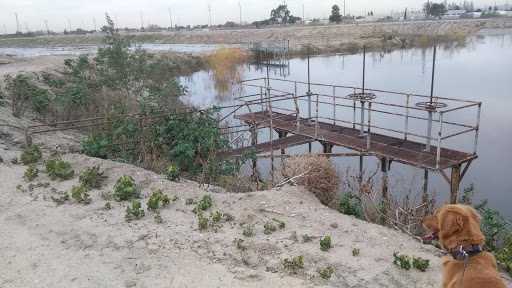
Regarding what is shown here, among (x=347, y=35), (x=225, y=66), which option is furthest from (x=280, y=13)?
(x=225, y=66)

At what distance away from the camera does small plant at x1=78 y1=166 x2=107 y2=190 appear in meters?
8.29

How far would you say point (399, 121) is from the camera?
21844mm

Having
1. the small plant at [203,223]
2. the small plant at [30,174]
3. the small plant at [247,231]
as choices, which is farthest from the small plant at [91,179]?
the small plant at [247,231]

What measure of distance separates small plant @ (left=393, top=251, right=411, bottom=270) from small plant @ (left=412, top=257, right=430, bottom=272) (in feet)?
0.24

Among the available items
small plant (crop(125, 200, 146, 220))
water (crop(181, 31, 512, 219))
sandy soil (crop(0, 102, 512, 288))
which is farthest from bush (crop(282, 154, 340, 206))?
small plant (crop(125, 200, 146, 220))

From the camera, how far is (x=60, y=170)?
28.5 ft

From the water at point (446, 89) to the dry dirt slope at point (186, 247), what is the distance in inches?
177

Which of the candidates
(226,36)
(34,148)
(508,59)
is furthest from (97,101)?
(226,36)

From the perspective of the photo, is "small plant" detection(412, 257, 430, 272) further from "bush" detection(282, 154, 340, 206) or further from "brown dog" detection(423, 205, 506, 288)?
"bush" detection(282, 154, 340, 206)

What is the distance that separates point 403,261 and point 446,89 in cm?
2374

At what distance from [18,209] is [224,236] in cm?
359

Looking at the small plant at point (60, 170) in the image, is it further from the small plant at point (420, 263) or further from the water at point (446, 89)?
the water at point (446, 89)

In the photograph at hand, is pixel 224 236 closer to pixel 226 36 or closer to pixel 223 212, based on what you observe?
pixel 223 212

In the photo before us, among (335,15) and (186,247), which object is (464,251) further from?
(335,15)
